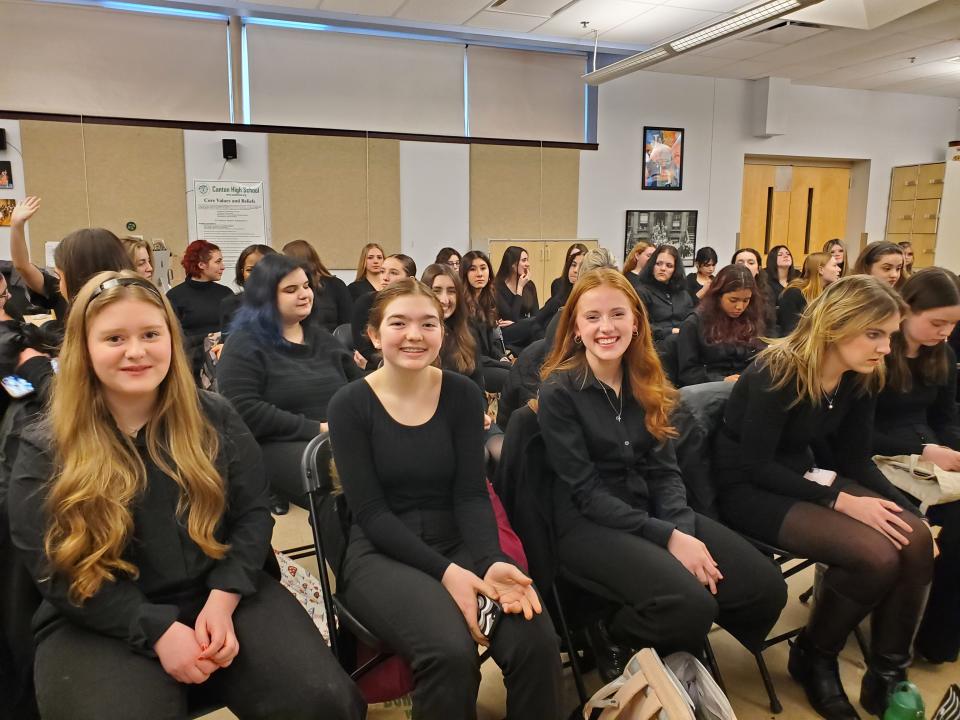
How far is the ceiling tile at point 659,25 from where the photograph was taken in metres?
5.78

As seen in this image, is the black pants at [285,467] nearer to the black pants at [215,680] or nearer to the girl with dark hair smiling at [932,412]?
the black pants at [215,680]

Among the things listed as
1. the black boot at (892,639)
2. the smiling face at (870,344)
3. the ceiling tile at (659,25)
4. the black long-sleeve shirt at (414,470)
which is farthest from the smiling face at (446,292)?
the ceiling tile at (659,25)

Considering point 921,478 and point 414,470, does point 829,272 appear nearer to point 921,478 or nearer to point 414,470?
point 921,478

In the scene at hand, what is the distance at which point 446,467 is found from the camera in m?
1.79

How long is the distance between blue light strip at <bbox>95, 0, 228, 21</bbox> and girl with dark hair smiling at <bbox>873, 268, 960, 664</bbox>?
5970 mm

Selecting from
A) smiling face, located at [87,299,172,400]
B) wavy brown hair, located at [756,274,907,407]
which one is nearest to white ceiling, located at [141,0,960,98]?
wavy brown hair, located at [756,274,907,407]

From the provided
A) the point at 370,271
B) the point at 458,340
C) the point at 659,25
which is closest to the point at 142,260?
the point at 370,271

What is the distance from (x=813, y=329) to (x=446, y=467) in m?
1.22

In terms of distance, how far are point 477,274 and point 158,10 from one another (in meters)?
3.86

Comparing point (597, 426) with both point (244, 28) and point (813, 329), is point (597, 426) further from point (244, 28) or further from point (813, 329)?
point (244, 28)

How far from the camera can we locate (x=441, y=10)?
569 cm

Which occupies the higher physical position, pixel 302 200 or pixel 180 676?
pixel 302 200

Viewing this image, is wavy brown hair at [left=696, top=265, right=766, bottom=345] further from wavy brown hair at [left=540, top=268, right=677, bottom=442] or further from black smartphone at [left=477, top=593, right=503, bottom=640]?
black smartphone at [left=477, top=593, right=503, bottom=640]

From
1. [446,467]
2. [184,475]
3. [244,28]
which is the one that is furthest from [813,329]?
[244,28]
